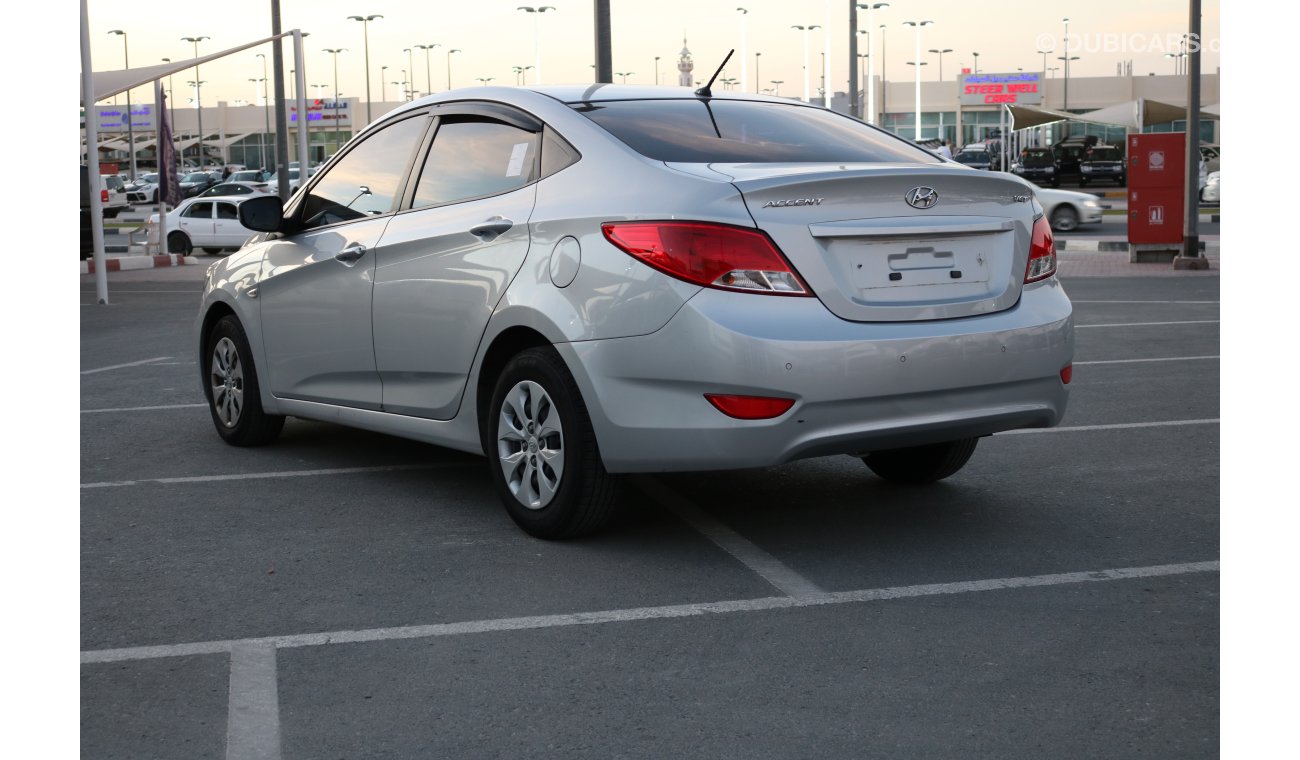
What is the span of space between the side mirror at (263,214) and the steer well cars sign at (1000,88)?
9384 centimetres

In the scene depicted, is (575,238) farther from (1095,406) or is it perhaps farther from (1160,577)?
(1095,406)

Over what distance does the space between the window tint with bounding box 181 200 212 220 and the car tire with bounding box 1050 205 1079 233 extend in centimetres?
1661

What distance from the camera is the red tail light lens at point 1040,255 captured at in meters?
5.21

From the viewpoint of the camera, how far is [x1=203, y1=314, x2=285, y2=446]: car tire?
710cm

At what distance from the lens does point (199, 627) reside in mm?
4352

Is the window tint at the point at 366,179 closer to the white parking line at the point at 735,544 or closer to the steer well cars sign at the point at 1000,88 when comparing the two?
the white parking line at the point at 735,544

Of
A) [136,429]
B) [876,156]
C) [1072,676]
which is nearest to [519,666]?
[1072,676]

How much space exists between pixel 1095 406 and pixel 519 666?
202 inches

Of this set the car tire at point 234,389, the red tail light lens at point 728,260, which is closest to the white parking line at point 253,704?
the red tail light lens at point 728,260

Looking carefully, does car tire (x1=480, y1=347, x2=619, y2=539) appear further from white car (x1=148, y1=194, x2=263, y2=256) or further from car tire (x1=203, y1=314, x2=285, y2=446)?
white car (x1=148, y1=194, x2=263, y2=256)

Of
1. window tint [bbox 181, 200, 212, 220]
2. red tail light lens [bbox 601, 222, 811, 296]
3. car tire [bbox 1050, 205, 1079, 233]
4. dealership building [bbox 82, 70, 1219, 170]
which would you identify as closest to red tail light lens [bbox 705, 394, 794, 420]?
red tail light lens [bbox 601, 222, 811, 296]

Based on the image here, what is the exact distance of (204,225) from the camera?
2914 centimetres

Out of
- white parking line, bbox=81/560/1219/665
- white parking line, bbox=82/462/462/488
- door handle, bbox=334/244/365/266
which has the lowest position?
white parking line, bbox=81/560/1219/665

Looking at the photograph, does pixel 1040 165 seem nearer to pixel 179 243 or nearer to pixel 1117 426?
pixel 179 243
